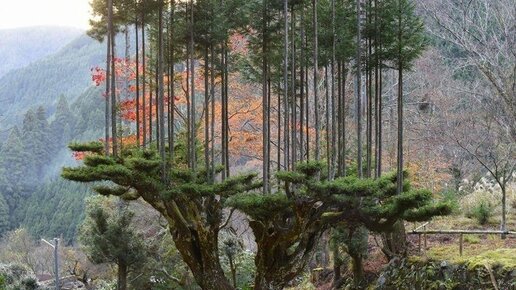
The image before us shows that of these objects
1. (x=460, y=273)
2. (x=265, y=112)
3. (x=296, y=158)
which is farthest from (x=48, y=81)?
(x=460, y=273)

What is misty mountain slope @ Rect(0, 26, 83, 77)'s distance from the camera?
350 ft

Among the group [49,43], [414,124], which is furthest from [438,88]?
[49,43]

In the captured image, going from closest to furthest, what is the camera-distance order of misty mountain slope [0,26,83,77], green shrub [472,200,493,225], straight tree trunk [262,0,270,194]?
straight tree trunk [262,0,270,194] → green shrub [472,200,493,225] → misty mountain slope [0,26,83,77]

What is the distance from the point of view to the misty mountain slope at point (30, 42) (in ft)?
350

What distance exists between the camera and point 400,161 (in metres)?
8.81

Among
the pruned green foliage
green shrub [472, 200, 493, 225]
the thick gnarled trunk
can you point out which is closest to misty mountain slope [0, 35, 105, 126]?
green shrub [472, 200, 493, 225]

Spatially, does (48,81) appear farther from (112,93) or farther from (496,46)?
(112,93)

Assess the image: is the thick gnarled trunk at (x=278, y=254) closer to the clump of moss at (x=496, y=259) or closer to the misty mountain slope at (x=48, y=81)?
the clump of moss at (x=496, y=259)

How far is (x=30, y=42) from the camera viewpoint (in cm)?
11406

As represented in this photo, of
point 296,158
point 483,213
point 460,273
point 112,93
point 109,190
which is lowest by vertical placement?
point 460,273

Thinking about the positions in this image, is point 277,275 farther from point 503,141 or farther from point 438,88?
point 438,88

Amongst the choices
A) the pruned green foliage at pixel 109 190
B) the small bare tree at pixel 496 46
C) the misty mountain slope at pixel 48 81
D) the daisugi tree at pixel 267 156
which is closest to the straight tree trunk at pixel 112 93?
the daisugi tree at pixel 267 156

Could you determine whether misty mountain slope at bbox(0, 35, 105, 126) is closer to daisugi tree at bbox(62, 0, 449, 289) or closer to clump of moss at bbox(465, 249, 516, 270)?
daisugi tree at bbox(62, 0, 449, 289)

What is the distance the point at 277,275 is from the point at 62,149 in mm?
42966
